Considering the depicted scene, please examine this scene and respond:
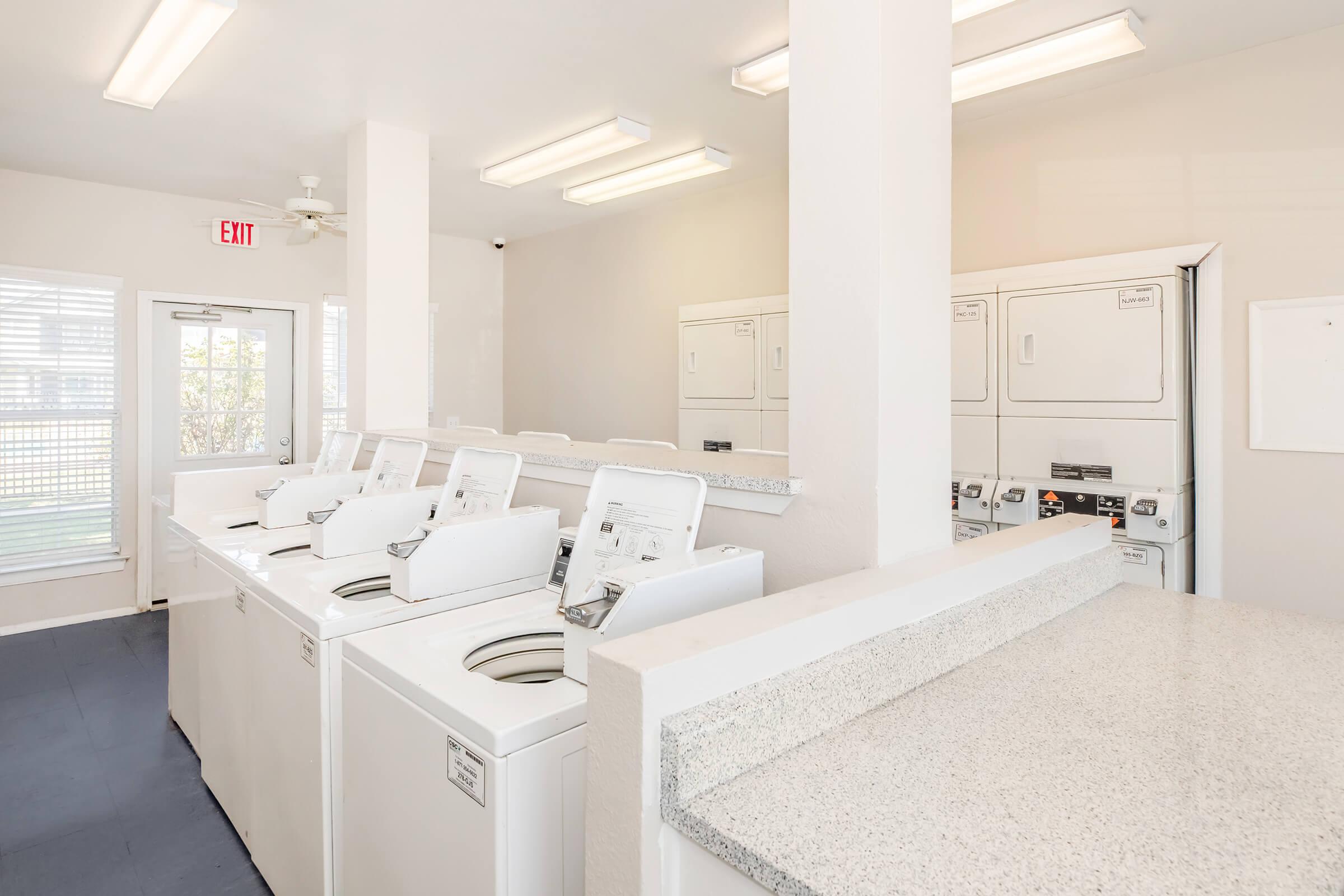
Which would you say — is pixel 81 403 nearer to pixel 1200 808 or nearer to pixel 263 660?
pixel 263 660

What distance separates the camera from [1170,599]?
1.71m

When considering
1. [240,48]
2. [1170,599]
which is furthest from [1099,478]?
[240,48]

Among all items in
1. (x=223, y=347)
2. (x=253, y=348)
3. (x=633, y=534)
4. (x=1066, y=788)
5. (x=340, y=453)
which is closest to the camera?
(x=1066, y=788)

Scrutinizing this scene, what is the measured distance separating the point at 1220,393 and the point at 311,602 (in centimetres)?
345

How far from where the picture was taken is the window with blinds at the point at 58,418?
4379 millimetres

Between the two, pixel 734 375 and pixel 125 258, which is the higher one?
pixel 125 258

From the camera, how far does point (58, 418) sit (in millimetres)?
4535

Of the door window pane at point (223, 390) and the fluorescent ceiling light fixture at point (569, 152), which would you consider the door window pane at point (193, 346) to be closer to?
the door window pane at point (223, 390)

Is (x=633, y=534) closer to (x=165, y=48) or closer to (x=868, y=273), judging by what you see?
(x=868, y=273)

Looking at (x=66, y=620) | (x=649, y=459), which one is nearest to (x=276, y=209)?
(x=66, y=620)

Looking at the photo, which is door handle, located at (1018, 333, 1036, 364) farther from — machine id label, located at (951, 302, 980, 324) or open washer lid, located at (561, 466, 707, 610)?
open washer lid, located at (561, 466, 707, 610)

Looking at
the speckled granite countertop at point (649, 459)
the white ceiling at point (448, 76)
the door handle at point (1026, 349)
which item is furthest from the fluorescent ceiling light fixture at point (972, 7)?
the speckled granite countertop at point (649, 459)

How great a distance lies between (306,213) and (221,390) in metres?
1.84

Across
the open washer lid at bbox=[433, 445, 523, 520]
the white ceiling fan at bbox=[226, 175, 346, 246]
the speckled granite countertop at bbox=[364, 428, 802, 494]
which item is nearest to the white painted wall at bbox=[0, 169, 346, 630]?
the white ceiling fan at bbox=[226, 175, 346, 246]
